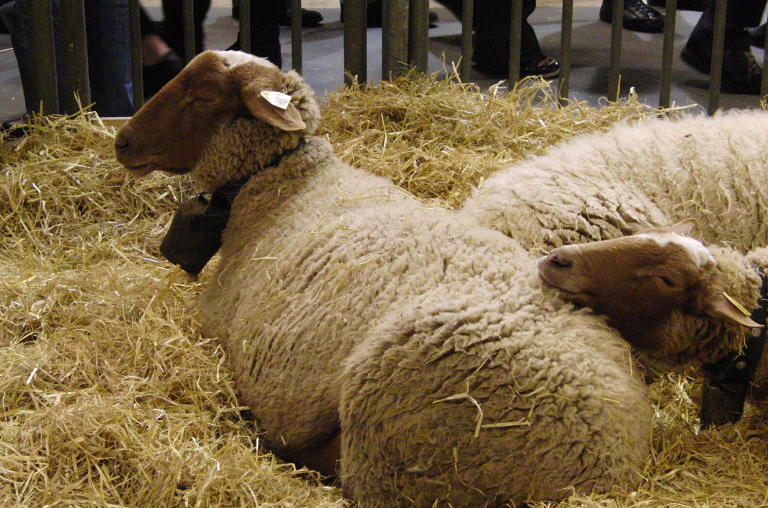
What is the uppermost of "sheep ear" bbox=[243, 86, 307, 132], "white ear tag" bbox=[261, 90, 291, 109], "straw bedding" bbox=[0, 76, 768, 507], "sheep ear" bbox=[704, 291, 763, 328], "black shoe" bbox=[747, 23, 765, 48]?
"white ear tag" bbox=[261, 90, 291, 109]

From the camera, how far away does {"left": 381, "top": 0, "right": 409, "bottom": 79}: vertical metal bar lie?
17.8ft

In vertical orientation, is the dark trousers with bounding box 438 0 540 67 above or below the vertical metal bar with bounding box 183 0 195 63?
below

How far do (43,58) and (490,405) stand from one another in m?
3.94

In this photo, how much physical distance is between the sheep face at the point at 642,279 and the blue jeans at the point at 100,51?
3792mm

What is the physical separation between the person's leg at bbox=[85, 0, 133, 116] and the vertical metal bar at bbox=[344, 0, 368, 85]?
1.45 meters

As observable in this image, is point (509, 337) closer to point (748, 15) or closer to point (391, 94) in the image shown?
point (391, 94)

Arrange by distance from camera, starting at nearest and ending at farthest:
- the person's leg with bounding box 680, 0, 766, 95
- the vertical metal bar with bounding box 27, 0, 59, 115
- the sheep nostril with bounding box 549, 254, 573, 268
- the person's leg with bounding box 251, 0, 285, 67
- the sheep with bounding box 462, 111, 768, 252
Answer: the sheep nostril with bounding box 549, 254, 573, 268, the sheep with bounding box 462, 111, 768, 252, the vertical metal bar with bounding box 27, 0, 59, 115, the person's leg with bounding box 251, 0, 285, 67, the person's leg with bounding box 680, 0, 766, 95

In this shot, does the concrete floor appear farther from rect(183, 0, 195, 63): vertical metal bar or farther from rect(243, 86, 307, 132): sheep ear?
rect(243, 86, 307, 132): sheep ear

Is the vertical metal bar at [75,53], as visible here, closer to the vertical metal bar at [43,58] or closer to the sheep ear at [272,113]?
the vertical metal bar at [43,58]

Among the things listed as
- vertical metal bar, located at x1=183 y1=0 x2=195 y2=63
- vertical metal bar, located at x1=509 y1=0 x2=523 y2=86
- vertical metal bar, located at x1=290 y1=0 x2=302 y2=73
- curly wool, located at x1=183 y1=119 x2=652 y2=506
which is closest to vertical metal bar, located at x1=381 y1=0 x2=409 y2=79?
vertical metal bar, located at x1=290 y1=0 x2=302 y2=73

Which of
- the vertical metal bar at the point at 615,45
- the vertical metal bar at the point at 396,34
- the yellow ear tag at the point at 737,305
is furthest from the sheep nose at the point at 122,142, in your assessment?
the vertical metal bar at the point at 615,45

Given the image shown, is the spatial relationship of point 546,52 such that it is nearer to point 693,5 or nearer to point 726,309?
point 693,5

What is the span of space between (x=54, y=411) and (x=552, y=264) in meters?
1.65

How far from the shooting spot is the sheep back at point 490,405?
7.87ft
